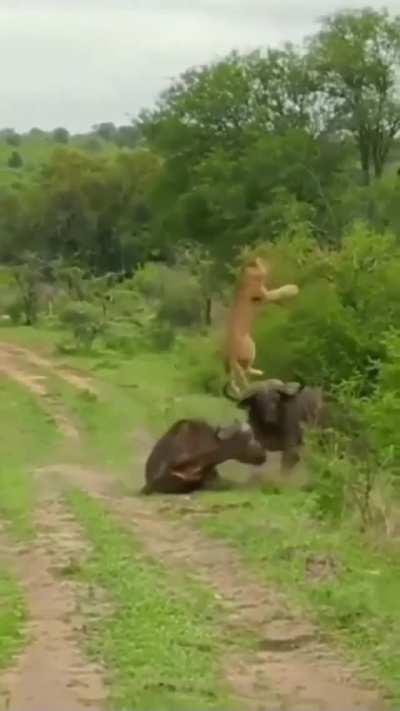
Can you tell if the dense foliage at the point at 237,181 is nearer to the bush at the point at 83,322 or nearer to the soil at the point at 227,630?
the bush at the point at 83,322

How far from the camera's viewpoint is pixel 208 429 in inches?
666

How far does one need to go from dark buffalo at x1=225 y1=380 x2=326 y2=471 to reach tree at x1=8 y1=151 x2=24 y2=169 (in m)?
80.0

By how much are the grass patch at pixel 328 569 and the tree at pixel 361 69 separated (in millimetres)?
26385

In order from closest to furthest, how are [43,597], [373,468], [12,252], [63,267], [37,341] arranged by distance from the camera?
[43,597], [373,468], [37,341], [63,267], [12,252]

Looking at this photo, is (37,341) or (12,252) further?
(12,252)

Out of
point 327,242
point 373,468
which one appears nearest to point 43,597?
point 373,468

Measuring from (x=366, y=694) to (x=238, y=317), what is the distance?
401 inches

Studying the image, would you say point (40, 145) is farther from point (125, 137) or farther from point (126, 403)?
point (126, 403)

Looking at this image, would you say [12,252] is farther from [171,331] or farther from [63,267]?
[171,331]

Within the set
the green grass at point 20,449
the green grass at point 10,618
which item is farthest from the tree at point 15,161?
the green grass at point 10,618

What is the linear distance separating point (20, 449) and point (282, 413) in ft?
15.8

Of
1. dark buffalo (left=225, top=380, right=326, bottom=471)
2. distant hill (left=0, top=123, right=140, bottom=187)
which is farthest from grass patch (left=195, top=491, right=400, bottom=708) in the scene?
distant hill (left=0, top=123, right=140, bottom=187)

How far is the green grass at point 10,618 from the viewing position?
8750 mm

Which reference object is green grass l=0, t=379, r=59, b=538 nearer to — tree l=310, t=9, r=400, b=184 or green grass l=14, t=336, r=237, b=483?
green grass l=14, t=336, r=237, b=483
